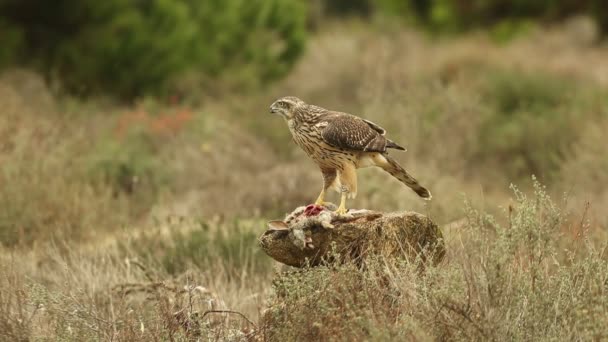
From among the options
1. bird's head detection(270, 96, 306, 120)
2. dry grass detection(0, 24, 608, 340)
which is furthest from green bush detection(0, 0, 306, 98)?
bird's head detection(270, 96, 306, 120)

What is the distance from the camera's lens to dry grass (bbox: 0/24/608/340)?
568cm

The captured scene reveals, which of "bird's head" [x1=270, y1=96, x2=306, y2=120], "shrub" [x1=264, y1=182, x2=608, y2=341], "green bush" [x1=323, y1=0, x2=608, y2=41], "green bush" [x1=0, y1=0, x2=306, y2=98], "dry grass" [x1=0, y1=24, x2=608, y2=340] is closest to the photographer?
"shrub" [x1=264, y1=182, x2=608, y2=341]

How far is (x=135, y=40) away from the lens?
18219 millimetres

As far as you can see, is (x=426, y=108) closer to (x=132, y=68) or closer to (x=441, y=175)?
(x=441, y=175)

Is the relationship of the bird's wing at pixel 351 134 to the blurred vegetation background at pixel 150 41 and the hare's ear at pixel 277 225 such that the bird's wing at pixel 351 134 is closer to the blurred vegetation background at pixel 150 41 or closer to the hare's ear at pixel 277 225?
the hare's ear at pixel 277 225

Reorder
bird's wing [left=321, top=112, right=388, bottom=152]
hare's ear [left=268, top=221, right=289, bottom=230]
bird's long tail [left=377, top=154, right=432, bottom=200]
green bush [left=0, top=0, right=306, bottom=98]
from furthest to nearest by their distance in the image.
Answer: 1. green bush [left=0, top=0, right=306, bottom=98]
2. bird's long tail [left=377, top=154, right=432, bottom=200]
3. bird's wing [left=321, top=112, right=388, bottom=152]
4. hare's ear [left=268, top=221, right=289, bottom=230]

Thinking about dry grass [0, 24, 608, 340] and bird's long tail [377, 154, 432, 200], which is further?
bird's long tail [377, 154, 432, 200]

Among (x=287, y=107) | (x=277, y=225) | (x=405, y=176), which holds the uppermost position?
(x=287, y=107)

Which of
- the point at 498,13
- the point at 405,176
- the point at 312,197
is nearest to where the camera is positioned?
the point at 405,176

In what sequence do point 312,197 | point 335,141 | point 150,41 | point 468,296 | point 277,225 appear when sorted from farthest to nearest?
point 150,41 < point 312,197 < point 335,141 < point 277,225 < point 468,296

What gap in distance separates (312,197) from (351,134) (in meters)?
5.73

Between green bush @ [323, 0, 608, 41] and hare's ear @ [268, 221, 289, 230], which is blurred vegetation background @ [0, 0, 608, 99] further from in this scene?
hare's ear @ [268, 221, 289, 230]

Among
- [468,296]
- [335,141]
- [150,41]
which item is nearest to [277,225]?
[335,141]

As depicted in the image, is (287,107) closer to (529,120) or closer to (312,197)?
(312,197)
